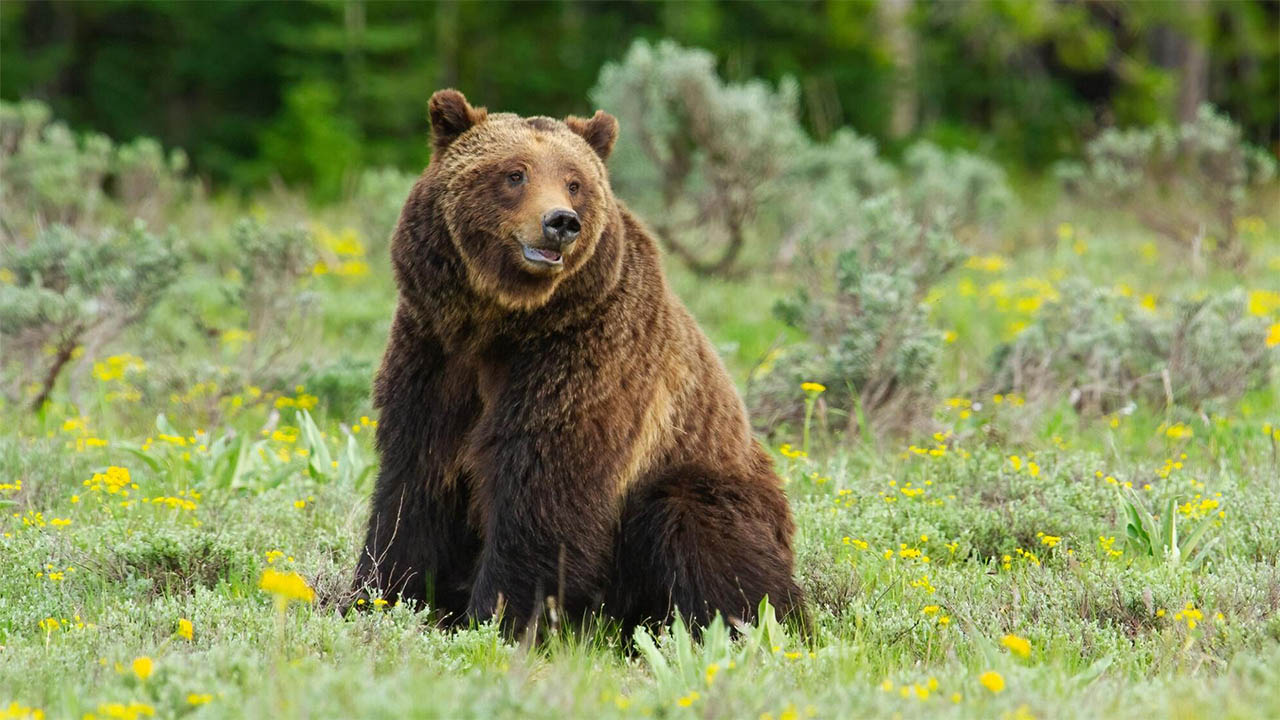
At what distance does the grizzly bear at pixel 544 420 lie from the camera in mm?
4301

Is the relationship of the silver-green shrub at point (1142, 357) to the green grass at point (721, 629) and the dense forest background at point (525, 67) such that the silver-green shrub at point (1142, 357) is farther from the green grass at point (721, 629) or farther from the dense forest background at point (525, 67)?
the dense forest background at point (525, 67)

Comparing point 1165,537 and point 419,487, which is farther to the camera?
point 1165,537

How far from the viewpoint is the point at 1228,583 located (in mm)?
4559

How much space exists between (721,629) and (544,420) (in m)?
0.83

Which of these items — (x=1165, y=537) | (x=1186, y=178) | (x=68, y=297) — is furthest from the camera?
(x=1186, y=178)

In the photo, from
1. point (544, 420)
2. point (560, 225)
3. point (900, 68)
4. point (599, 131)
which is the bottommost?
point (544, 420)

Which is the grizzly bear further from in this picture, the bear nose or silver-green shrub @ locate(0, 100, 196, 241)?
silver-green shrub @ locate(0, 100, 196, 241)

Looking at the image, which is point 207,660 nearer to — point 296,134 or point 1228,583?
point 1228,583

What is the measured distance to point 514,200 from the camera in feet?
14.3

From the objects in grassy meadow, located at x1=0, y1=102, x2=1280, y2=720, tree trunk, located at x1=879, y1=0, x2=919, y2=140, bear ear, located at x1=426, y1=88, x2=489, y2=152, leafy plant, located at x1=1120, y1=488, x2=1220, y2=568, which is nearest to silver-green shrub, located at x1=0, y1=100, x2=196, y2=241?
grassy meadow, located at x1=0, y1=102, x2=1280, y2=720

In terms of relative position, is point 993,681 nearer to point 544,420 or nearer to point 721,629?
point 721,629

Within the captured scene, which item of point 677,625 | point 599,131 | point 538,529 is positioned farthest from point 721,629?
point 599,131

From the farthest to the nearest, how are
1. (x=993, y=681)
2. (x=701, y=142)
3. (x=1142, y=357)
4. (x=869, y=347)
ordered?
(x=701, y=142)
(x=1142, y=357)
(x=869, y=347)
(x=993, y=681)

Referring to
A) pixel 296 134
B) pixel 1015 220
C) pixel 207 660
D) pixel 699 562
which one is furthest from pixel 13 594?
pixel 296 134
